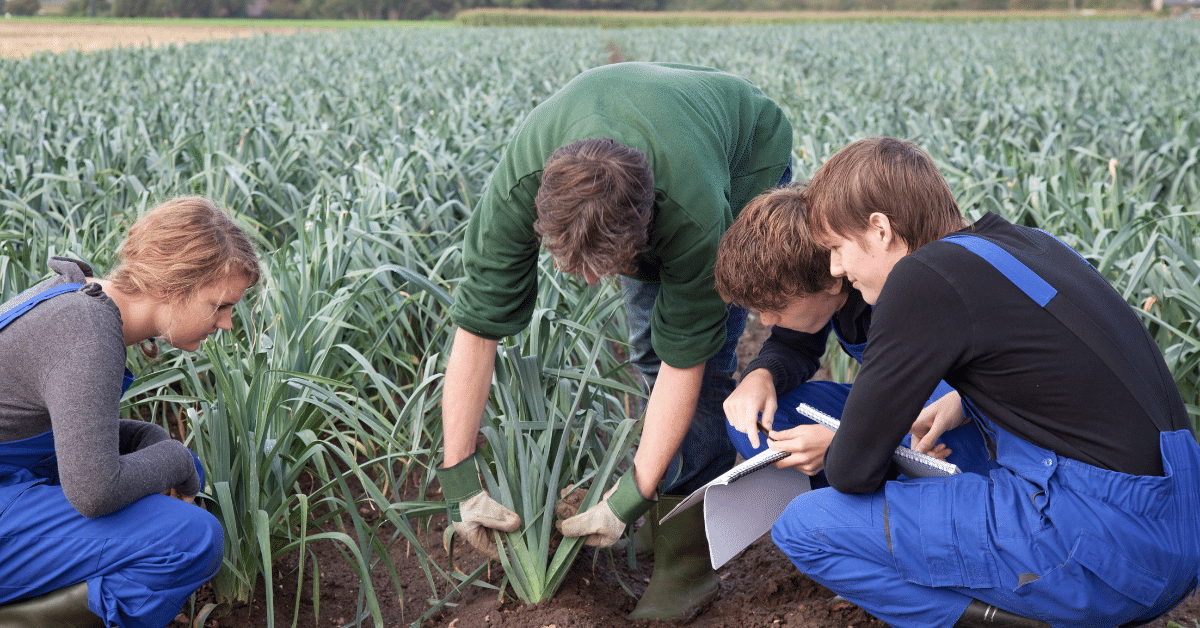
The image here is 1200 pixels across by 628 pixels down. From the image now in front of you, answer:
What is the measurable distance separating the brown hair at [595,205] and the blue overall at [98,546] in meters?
0.87

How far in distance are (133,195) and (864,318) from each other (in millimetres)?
3110

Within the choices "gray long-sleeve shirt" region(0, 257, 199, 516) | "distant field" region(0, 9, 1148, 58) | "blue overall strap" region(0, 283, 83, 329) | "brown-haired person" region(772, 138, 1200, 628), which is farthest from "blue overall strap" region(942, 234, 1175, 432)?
"distant field" region(0, 9, 1148, 58)

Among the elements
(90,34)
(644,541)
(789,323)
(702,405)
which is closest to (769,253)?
(789,323)

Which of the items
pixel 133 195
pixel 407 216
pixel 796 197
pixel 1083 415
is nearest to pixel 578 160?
pixel 796 197

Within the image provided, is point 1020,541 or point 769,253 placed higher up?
point 769,253

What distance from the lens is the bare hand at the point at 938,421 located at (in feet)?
5.78

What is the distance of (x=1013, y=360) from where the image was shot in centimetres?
128

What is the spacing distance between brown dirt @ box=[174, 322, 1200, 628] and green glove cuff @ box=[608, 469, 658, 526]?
0.24 metres

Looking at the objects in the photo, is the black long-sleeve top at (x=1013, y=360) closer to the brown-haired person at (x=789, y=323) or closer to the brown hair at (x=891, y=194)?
the brown hair at (x=891, y=194)

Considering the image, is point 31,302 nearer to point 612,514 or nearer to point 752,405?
point 612,514

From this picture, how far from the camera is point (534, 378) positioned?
6.35ft

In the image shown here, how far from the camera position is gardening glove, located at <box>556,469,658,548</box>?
164cm

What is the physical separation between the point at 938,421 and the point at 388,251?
1.96 metres

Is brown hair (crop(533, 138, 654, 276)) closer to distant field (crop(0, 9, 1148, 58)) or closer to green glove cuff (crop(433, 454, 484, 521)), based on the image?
green glove cuff (crop(433, 454, 484, 521))
